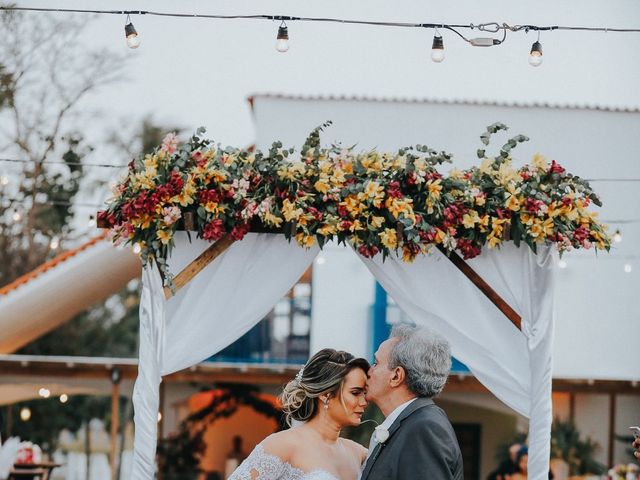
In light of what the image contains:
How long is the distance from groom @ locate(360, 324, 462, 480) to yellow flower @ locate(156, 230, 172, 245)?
200 centimetres

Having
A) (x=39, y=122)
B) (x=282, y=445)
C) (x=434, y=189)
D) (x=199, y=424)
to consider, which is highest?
(x=39, y=122)

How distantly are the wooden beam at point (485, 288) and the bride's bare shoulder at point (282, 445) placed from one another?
194 cm

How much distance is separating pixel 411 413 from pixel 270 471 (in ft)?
2.98

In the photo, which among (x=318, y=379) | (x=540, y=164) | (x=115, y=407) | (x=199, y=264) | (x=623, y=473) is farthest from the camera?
(x=115, y=407)

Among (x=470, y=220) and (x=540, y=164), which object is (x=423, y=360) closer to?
(x=470, y=220)

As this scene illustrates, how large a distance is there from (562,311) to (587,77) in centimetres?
829

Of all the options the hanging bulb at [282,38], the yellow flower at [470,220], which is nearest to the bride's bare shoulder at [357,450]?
the yellow flower at [470,220]

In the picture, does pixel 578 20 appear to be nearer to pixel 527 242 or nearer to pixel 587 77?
pixel 587 77

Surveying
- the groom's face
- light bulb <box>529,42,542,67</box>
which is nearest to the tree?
light bulb <box>529,42,542,67</box>

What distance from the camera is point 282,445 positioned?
4414 mm

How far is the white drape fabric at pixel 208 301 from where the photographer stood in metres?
5.88

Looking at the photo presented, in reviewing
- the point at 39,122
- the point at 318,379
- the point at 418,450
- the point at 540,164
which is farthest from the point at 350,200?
the point at 39,122

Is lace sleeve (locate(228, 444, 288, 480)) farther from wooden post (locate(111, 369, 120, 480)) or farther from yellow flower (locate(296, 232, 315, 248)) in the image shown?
wooden post (locate(111, 369, 120, 480))

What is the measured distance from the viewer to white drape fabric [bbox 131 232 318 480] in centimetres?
588
